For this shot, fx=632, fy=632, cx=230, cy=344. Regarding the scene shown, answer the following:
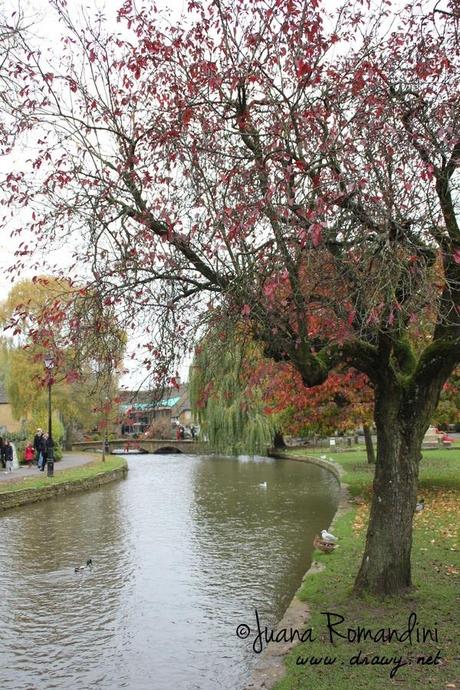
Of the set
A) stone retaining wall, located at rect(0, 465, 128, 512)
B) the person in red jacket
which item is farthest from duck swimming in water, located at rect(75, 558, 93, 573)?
the person in red jacket

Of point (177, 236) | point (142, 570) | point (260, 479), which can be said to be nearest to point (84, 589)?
point (142, 570)

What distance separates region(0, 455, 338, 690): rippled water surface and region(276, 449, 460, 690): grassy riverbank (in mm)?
973

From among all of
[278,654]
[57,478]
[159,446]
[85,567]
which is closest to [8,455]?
[57,478]

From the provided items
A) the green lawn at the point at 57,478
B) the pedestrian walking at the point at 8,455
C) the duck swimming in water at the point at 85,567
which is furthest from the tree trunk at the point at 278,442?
the duck swimming in water at the point at 85,567

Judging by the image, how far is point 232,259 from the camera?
235 inches

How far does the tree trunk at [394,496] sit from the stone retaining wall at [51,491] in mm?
13876

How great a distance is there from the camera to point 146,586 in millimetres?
10555

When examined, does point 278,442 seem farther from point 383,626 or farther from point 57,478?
point 383,626

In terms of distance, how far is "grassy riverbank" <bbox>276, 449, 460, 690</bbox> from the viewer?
210 inches

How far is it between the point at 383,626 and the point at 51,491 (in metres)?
17.2

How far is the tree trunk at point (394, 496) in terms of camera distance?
283 inches

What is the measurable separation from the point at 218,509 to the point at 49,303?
13597 mm

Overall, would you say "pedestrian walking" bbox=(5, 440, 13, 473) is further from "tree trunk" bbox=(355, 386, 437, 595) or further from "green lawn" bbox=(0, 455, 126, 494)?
"tree trunk" bbox=(355, 386, 437, 595)

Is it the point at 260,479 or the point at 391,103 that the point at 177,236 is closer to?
the point at 391,103
